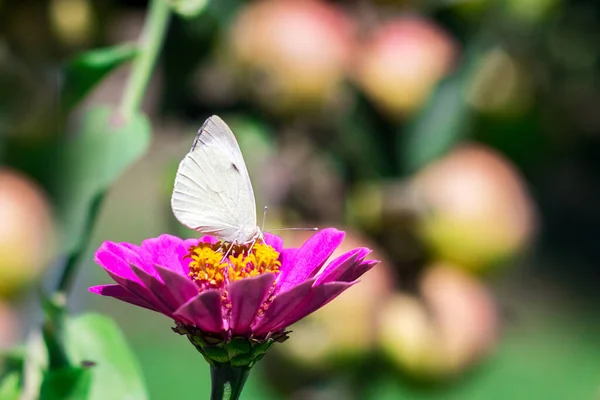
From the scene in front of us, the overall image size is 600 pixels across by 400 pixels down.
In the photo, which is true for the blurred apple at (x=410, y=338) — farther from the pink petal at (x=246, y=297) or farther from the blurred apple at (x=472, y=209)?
the pink petal at (x=246, y=297)

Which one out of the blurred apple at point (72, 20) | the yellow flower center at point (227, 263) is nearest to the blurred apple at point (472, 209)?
the blurred apple at point (72, 20)

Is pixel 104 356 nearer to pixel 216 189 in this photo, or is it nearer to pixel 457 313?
pixel 216 189

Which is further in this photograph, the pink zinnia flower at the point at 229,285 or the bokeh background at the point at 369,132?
the bokeh background at the point at 369,132

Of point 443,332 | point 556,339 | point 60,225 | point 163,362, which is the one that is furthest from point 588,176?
point 60,225

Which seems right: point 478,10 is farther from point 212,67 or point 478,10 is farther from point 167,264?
point 167,264

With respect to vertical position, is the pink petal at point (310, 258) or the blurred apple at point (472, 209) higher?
the pink petal at point (310, 258)
